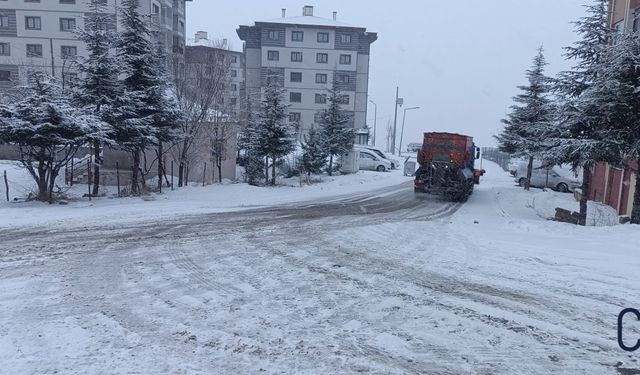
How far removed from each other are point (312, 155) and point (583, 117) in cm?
1860

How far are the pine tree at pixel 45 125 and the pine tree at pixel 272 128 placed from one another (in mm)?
9582

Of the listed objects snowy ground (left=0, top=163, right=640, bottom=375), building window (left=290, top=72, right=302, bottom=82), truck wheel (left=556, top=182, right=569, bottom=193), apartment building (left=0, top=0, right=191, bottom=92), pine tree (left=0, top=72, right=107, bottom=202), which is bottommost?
truck wheel (left=556, top=182, right=569, bottom=193)

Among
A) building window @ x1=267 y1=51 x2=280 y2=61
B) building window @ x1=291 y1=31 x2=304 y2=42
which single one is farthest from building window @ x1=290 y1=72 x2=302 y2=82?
building window @ x1=291 y1=31 x2=304 y2=42

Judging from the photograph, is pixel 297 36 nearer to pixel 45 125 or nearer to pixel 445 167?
pixel 445 167

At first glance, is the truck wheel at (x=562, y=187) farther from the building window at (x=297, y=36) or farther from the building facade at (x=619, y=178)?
the building window at (x=297, y=36)

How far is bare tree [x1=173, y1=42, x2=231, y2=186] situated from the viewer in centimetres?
2156

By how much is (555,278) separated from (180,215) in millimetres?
9883

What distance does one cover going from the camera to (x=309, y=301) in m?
5.85

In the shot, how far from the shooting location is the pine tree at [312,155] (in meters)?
29.7

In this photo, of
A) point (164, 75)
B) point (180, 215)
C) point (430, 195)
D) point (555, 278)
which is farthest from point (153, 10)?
point (555, 278)

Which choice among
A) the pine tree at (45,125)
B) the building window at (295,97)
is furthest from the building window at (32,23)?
the pine tree at (45,125)

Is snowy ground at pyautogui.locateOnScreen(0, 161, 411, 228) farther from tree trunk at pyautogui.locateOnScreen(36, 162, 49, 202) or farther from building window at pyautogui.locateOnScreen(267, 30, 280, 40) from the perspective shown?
building window at pyautogui.locateOnScreen(267, 30, 280, 40)

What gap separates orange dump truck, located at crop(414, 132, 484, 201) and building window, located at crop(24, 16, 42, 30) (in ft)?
152

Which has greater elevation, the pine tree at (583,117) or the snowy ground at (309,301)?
the pine tree at (583,117)
